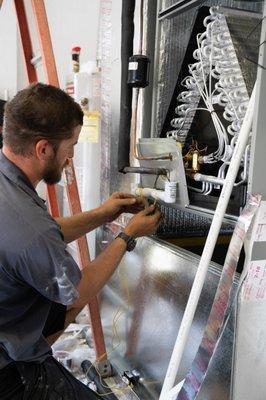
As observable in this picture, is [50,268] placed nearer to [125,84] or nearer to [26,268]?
[26,268]

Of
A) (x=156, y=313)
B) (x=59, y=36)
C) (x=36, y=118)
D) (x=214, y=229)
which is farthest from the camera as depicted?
(x=59, y=36)

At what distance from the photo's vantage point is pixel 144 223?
1222 mm

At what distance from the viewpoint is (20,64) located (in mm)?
3221

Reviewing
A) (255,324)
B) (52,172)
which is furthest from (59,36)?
(255,324)

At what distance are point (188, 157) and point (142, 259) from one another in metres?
0.46

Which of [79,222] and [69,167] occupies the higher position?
[69,167]

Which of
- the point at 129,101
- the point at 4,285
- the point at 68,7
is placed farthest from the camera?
the point at 68,7

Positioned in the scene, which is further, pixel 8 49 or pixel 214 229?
pixel 8 49

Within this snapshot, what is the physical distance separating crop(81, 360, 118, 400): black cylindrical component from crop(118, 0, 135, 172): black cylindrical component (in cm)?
89

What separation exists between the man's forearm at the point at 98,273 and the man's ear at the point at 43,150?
335mm

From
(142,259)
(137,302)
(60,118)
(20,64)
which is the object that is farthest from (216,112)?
(20,64)

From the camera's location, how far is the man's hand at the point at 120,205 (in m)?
1.37

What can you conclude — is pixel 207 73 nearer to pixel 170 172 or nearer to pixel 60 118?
pixel 170 172

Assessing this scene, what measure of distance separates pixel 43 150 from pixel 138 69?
1.64 ft
